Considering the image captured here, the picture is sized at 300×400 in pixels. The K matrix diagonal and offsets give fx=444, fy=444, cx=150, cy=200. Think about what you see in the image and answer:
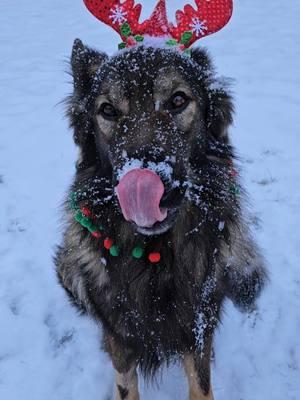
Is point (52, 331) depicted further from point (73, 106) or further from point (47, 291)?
point (73, 106)

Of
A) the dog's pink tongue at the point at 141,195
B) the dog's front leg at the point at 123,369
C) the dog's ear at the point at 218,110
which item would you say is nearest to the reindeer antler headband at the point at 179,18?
the dog's ear at the point at 218,110

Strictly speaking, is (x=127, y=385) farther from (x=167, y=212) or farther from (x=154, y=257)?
(x=167, y=212)

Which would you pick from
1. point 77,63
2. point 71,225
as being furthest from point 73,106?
point 71,225

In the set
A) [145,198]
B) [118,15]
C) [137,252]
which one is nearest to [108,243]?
[137,252]

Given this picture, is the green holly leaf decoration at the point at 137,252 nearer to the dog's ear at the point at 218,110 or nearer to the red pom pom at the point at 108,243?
the red pom pom at the point at 108,243

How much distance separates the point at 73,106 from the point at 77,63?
234 millimetres

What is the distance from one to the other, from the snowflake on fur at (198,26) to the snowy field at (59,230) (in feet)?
6.29

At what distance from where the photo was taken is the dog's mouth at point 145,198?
1.80 m

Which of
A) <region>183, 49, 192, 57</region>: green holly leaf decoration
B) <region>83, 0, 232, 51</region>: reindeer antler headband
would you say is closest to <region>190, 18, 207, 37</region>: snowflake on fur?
<region>83, 0, 232, 51</region>: reindeer antler headband

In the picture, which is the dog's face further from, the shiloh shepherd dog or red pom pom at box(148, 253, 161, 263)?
red pom pom at box(148, 253, 161, 263)

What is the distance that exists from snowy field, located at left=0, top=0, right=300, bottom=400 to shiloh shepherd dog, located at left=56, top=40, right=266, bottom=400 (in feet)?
1.38

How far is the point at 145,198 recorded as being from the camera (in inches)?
71.2

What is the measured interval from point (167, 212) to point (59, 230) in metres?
1.75

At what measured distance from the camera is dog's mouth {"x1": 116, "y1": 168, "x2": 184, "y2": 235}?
1.80m
